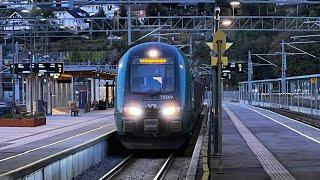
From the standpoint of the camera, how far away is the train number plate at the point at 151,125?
60.0 ft

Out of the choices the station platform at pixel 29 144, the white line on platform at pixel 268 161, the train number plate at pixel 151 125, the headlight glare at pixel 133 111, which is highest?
the headlight glare at pixel 133 111

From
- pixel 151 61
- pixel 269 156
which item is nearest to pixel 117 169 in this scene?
pixel 151 61

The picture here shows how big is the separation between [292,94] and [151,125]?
3305 centimetres

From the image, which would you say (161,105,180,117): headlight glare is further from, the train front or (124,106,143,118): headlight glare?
(124,106,143,118): headlight glare

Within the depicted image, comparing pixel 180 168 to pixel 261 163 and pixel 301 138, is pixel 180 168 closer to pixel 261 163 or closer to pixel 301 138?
pixel 261 163

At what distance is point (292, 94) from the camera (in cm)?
4938

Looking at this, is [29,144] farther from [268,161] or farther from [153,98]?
[268,161]

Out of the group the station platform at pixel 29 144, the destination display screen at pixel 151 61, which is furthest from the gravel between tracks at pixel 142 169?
the destination display screen at pixel 151 61

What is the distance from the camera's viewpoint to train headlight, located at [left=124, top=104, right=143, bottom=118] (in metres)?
18.5

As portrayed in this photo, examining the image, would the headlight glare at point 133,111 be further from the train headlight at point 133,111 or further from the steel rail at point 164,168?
the steel rail at point 164,168

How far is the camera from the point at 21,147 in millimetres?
21703

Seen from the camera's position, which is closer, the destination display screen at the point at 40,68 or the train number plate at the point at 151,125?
the train number plate at the point at 151,125

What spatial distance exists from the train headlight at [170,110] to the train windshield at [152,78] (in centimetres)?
55

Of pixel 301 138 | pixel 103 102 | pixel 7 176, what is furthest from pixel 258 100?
pixel 7 176
